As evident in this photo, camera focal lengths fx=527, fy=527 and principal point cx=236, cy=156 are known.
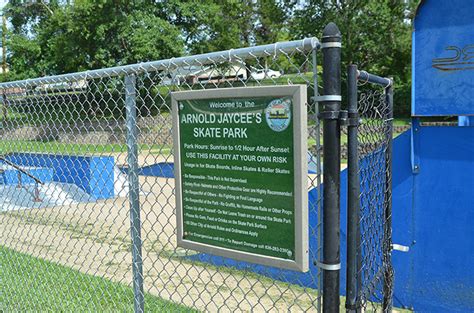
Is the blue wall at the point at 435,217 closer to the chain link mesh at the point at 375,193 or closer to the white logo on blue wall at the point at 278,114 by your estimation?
the chain link mesh at the point at 375,193

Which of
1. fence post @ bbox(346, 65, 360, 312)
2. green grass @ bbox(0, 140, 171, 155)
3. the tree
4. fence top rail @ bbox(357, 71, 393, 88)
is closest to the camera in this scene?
fence post @ bbox(346, 65, 360, 312)

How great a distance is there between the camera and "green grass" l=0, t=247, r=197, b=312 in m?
4.48

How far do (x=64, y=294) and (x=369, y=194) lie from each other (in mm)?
3459

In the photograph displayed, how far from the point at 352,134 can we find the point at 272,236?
19.0 inches

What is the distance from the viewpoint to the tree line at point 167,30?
29594mm

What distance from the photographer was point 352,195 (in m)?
2.06

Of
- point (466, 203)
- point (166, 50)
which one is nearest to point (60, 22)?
point (166, 50)

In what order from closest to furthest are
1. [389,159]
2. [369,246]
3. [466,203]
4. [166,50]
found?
1. [369,246]
2. [389,159]
3. [466,203]
4. [166,50]

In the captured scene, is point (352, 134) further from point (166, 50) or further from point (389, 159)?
point (166, 50)

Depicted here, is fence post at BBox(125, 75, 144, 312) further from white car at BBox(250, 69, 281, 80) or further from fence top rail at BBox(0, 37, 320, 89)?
white car at BBox(250, 69, 281, 80)

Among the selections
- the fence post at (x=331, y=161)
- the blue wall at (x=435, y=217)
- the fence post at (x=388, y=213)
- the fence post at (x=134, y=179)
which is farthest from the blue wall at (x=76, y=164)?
the fence post at (x=331, y=161)

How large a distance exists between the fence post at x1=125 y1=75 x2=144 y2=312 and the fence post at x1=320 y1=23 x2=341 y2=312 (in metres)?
1.14

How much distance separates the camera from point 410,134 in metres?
4.59

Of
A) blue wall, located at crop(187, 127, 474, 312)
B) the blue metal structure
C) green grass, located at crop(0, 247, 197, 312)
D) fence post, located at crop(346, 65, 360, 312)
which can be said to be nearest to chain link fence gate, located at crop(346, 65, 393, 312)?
fence post, located at crop(346, 65, 360, 312)
